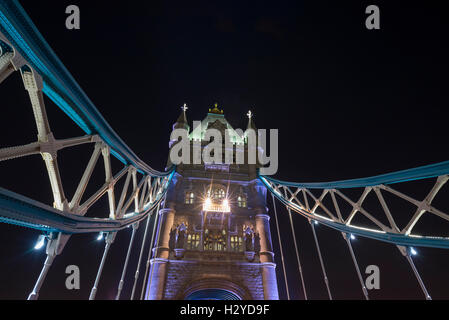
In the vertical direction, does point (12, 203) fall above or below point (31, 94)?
below

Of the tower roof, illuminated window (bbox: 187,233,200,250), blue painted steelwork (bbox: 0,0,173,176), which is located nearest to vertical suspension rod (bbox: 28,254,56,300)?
blue painted steelwork (bbox: 0,0,173,176)

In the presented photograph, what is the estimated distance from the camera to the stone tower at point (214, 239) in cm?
1661

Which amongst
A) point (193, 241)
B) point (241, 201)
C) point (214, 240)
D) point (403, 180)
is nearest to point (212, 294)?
point (214, 240)

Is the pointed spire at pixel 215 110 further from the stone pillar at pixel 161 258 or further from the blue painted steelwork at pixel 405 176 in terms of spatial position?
the blue painted steelwork at pixel 405 176

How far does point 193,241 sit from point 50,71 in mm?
16983

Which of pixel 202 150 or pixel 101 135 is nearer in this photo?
pixel 101 135

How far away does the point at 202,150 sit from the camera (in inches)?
993

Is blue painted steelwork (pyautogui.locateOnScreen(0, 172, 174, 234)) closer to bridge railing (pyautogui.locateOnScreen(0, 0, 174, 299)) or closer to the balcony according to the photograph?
bridge railing (pyautogui.locateOnScreen(0, 0, 174, 299))

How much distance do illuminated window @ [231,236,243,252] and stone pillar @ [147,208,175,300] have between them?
556 cm

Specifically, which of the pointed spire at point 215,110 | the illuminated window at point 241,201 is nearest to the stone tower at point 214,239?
the illuminated window at point 241,201
